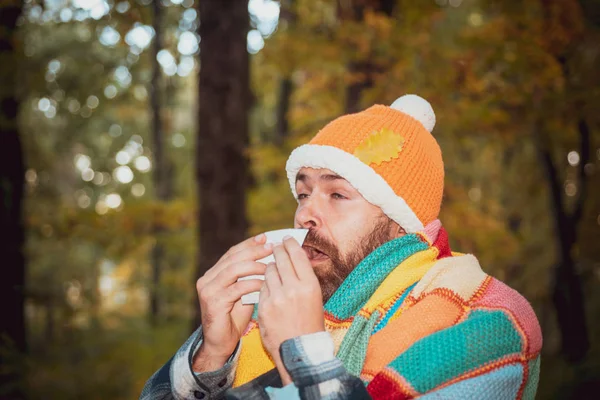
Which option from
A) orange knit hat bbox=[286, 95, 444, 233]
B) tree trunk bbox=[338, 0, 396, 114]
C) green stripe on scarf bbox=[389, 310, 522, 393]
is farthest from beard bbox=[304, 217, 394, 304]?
tree trunk bbox=[338, 0, 396, 114]

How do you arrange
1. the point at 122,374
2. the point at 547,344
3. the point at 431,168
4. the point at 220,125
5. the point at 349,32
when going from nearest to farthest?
the point at 431,168, the point at 220,125, the point at 349,32, the point at 122,374, the point at 547,344

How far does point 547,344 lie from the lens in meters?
11.3

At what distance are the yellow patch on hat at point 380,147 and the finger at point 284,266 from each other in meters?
0.65

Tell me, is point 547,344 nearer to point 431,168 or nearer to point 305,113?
point 305,113

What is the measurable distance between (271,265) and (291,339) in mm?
298

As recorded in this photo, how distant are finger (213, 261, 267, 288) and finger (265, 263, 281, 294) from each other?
141 millimetres

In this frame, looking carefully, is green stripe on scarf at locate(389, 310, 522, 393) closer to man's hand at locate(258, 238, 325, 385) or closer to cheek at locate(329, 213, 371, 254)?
man's hand at locate(258, 238, 325, 385)

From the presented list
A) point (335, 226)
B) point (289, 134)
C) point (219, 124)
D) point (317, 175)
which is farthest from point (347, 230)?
point (289, 134)

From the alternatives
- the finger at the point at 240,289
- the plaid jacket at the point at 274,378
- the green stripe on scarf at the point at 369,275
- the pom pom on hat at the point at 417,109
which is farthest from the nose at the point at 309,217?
the pom pom on hat at the point at 417,109

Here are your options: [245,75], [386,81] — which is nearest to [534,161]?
[386,81]

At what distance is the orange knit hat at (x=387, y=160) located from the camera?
223 centimetres

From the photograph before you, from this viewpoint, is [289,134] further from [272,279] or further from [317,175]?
[272,279]

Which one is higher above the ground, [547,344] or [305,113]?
[305,113]

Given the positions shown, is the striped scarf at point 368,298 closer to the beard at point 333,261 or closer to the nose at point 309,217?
the beard at point 333,261
